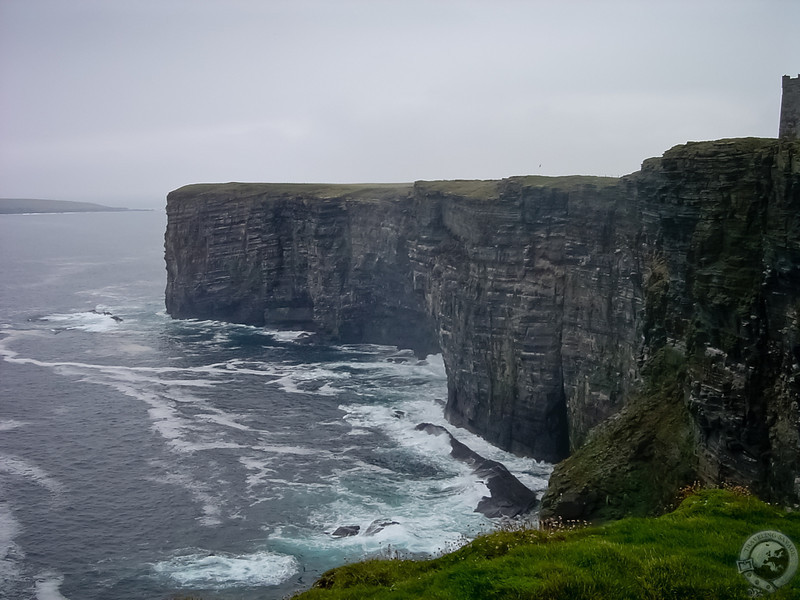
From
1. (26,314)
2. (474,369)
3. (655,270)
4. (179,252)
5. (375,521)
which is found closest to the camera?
(655,270)

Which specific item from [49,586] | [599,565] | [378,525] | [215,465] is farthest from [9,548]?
[599,565]

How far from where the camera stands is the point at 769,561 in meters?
15.8

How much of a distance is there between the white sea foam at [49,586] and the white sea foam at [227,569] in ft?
15.5

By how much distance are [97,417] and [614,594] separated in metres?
61.0

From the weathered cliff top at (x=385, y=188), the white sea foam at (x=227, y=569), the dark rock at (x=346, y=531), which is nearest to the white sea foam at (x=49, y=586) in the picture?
the white sea foam at (x=227, y=569)

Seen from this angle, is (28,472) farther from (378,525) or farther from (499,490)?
(499,490)

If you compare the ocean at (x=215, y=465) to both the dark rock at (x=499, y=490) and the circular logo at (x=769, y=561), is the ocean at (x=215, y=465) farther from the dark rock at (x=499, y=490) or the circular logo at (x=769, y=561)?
the circular logo at (x=769, y=561)

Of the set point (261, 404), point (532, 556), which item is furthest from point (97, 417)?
point (532, 556)

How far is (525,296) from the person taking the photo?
61406mm

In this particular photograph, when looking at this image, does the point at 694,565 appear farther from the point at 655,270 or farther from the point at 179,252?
the point at 179,252

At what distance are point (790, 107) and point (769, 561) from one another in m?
31.4

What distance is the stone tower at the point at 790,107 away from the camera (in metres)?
40.2

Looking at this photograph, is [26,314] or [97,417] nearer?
[97,417]

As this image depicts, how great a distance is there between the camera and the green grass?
15.5 m
